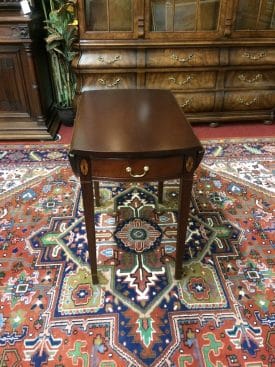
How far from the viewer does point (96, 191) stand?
1.86 metres

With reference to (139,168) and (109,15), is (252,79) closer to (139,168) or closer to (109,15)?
(109,15)

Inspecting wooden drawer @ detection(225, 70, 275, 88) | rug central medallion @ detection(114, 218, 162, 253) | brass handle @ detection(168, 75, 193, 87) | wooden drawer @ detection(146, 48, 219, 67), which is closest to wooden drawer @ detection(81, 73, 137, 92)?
wooden drawer @ detection(146, 48, 219, 67)

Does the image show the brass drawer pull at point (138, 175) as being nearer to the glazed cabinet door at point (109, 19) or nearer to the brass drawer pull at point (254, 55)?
the glazed cabinet door at point (109, 19)

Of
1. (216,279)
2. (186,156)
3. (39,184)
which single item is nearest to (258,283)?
(216,279)

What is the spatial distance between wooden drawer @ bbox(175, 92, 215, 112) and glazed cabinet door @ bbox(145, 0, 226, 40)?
480 mm

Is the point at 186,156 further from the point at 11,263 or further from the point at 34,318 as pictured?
the point at 11,263

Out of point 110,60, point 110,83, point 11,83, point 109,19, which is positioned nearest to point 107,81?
point 110,83

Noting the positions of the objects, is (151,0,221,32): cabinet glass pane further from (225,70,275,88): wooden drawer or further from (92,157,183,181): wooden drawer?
(92,157,183,181): wooden drawer

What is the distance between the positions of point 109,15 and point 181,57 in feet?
2.27

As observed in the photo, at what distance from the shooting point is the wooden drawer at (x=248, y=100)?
109 inches

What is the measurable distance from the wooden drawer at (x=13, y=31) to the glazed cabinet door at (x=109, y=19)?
0.44 m

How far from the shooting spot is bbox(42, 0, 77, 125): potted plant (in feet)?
8.07

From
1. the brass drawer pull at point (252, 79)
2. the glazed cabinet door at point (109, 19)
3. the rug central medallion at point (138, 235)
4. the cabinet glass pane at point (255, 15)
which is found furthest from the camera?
the brass drawer pull at point (252, 79)

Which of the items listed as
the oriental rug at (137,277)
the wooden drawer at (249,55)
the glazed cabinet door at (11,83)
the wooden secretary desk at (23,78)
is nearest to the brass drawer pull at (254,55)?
the wooden drawer at (249,55)
